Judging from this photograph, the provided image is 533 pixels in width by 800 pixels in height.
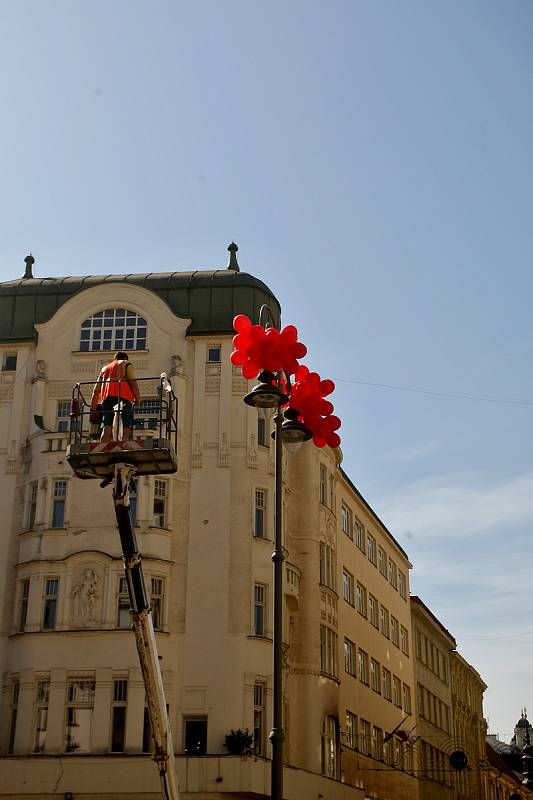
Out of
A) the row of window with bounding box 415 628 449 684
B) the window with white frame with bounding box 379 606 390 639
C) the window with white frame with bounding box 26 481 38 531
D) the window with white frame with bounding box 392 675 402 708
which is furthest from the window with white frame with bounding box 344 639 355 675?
the row of window with bounding box 415 628 449 684

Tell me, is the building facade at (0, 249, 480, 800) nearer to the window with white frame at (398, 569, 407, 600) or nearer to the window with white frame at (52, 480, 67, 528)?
the window with white frame at (52, 480, 67, 528)

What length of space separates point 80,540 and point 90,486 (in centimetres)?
175

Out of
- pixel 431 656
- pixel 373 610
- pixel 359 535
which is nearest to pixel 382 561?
pixel 373 610

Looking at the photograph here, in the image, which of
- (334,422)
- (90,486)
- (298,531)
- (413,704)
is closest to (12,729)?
(90,486)

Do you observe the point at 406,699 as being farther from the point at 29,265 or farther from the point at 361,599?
the point at 29,265

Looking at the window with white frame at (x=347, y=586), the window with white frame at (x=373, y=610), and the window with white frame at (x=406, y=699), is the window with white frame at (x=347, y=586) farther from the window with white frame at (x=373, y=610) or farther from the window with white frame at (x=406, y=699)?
the window with white frame at (x=406, y=699)

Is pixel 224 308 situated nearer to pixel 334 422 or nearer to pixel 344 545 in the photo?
pixel 344 545

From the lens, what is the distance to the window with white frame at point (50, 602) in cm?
3412

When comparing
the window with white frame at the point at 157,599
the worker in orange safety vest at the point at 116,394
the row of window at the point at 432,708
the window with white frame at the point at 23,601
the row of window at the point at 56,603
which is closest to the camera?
the worker in orange safety vest at the point at 116,394

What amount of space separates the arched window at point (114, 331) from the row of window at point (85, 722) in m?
11.0

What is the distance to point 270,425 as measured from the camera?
122 feet

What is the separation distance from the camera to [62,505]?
3550cm

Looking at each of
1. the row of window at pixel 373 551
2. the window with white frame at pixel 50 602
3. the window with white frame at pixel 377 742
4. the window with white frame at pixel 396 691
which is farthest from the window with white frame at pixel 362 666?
the window with white frame at pixel 50 602

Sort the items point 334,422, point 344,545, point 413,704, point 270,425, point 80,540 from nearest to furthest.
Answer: point 334,422
point 80,540
point 270,425
point 344,545
point 413,704
